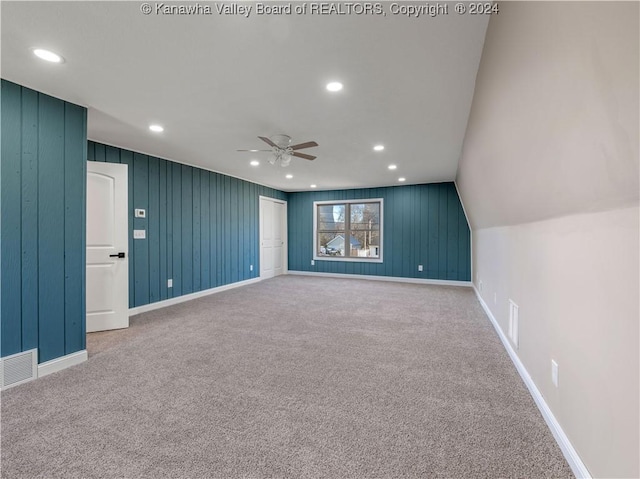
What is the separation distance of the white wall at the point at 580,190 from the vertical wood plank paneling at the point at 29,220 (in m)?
3.39

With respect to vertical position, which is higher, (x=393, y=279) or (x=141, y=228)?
(x=141, y=228)

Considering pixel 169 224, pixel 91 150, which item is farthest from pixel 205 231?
pixel 91 150

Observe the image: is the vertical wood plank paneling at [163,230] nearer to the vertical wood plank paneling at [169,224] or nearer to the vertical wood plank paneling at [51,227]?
the vertical wood plank paneling at [169,224]

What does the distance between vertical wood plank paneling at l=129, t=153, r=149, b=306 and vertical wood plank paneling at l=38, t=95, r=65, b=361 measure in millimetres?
1817

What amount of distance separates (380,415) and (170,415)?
1.35 metres

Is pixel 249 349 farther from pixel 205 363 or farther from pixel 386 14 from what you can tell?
pixel 386 14

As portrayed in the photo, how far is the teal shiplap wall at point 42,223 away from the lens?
92.2 inches

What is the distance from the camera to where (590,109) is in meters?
1.00

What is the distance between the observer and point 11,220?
235 cm

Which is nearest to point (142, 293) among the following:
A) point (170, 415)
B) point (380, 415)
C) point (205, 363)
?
point (205, 363)

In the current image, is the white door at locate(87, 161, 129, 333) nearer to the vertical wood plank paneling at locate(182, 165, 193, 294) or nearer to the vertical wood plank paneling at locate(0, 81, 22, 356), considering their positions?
the vertical wood plank paneling at locate(0, 81, 22, 356)

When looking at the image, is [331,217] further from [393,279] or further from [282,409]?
[282,409]

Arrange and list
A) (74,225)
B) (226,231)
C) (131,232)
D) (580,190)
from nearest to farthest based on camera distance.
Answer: (580,190) → (74,225) → (131,232) → (226,231)

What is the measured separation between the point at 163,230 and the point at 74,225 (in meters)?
2.09
